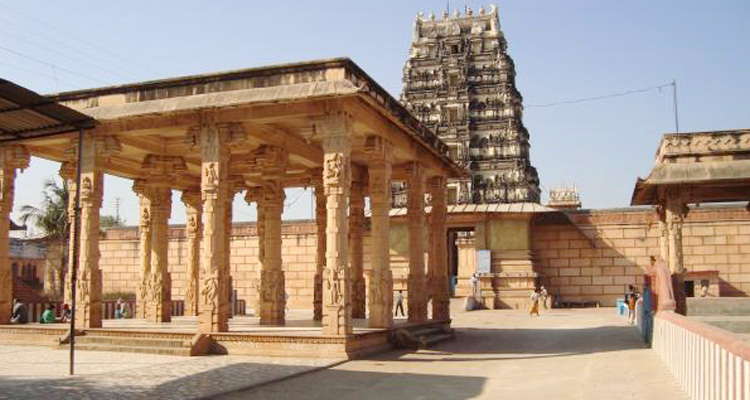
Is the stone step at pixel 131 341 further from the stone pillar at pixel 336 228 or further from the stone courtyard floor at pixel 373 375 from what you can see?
the stone pillar at pixel 336 228

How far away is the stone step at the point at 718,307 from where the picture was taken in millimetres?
19141

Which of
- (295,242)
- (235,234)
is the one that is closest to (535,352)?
(295,242)

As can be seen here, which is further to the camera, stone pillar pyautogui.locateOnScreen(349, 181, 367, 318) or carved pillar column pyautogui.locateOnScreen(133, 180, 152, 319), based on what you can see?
carved pillar column pyautogui.locateOnScreen(133, 180, 152, 319)

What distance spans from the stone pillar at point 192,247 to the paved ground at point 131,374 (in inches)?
321

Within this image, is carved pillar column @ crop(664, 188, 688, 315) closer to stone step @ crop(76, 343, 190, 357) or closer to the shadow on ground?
the shadow on ground

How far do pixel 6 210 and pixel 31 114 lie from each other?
27.8 feet

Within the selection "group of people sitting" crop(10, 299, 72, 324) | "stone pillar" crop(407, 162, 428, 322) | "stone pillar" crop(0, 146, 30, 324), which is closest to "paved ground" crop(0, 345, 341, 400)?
"stone pillar" crop(0, 146, 30, 324)

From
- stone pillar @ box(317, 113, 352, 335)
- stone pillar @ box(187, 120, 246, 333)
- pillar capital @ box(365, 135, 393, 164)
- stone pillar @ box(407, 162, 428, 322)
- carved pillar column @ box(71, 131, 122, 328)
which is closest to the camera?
stone pillar @ box(317, 113, 352, 335)

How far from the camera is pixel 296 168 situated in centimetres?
2361

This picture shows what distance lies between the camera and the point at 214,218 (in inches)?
650

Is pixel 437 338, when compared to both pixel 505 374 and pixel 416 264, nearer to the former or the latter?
pixel 416 264

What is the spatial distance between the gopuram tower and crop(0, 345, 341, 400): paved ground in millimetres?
29287

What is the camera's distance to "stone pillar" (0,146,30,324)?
18.3 metres

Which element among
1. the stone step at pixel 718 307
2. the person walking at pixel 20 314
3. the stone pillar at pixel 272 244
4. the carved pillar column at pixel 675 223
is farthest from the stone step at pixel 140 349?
the carved pillar column at pixel 675 223
